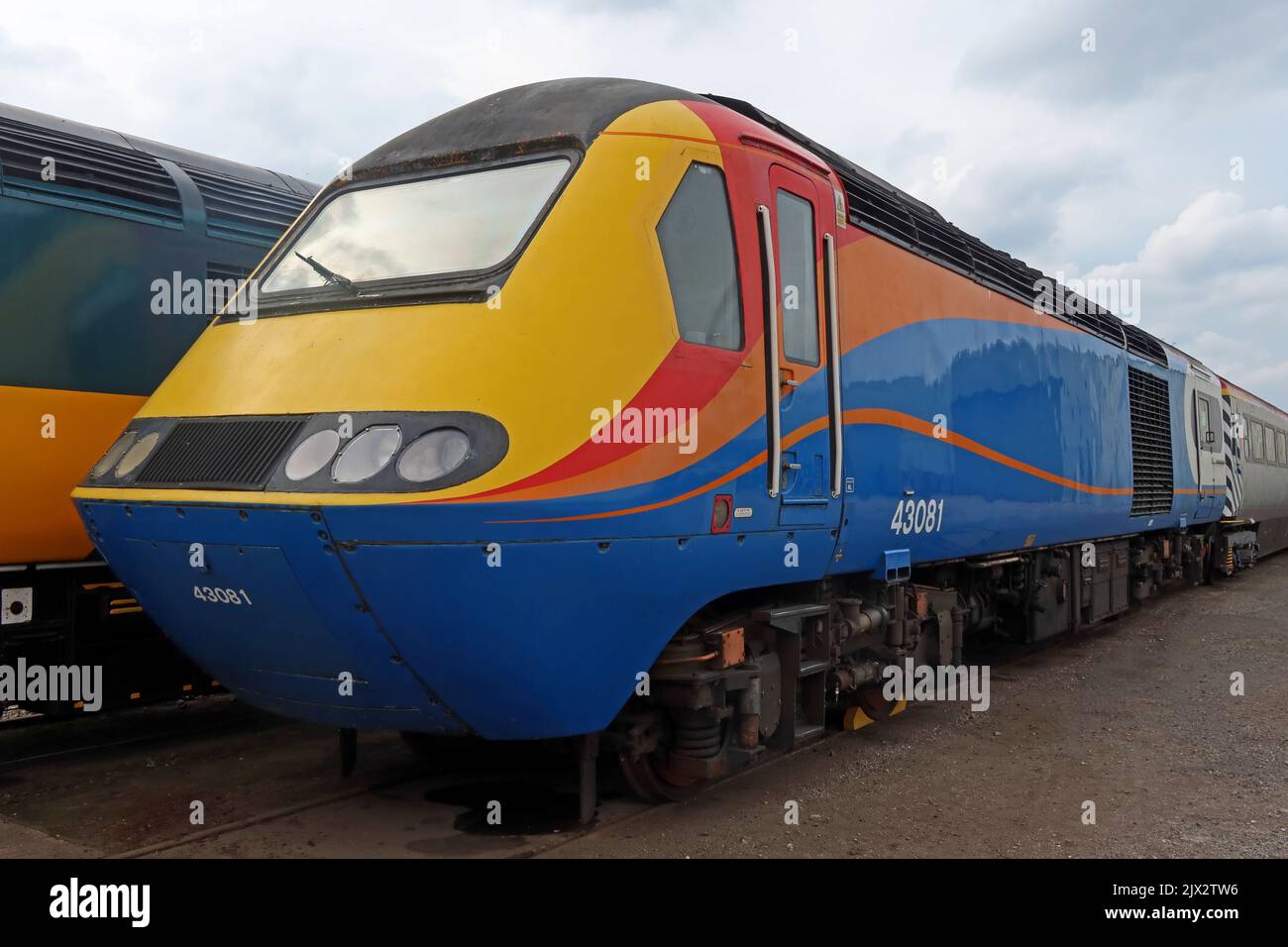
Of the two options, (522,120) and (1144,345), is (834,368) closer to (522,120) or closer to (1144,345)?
(522,120)

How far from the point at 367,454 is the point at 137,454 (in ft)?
4.73

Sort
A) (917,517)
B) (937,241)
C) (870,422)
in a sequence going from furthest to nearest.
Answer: (937,241)
(917,517)
(870,422)

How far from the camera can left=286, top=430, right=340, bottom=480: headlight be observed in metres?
3.93

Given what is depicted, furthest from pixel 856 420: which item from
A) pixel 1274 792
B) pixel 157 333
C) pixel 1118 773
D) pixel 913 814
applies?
pixel 157 333

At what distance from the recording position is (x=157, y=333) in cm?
651

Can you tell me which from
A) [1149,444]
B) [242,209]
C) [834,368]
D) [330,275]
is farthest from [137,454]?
[1149,444]

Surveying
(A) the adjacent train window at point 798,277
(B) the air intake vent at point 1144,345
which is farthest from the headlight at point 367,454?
(B) the air intake vent at point 1144,345

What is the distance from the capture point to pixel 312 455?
397cm

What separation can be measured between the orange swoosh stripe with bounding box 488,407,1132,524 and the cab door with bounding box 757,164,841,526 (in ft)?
0.14

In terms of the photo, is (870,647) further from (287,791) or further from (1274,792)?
(287,791)

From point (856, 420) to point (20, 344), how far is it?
180 inches

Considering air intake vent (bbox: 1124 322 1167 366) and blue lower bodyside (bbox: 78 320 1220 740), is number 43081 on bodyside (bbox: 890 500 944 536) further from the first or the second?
air intake vent (bbox: 1124 322 1167 366)

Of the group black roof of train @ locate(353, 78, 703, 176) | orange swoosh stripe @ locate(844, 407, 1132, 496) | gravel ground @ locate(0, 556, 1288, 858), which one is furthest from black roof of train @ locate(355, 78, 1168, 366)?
gravel ground @ locate(0, 556, 1288, 858)

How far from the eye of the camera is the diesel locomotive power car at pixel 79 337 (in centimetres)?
584
